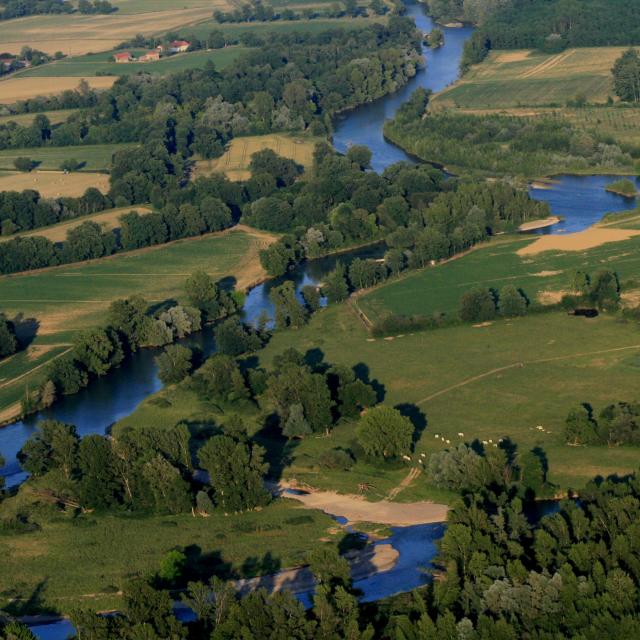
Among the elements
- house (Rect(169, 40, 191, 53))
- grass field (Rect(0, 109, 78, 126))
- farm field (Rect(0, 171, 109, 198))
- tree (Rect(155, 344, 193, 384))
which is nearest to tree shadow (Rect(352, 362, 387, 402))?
tree (Rect(155, 344, 193, 384))

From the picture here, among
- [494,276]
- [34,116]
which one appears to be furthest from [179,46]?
[494,276]

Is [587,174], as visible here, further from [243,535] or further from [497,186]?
[243,535]

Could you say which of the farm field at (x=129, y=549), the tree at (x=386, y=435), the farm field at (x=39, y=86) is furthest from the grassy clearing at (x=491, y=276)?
the farm field at (x=39, y=86)

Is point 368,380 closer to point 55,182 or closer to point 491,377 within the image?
point 491,377

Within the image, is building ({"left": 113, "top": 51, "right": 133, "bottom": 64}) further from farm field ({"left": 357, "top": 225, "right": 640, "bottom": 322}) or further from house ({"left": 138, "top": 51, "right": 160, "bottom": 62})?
farm field ({"left": 357, "top": 225, "right": 640, "bottom": 322})

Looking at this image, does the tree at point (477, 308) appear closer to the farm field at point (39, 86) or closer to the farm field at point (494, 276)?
the farm field at point (494, 276)

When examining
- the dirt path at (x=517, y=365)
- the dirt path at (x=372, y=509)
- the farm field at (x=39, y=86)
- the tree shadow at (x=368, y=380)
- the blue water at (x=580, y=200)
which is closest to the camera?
the dirt path at (x=372, y=509)
